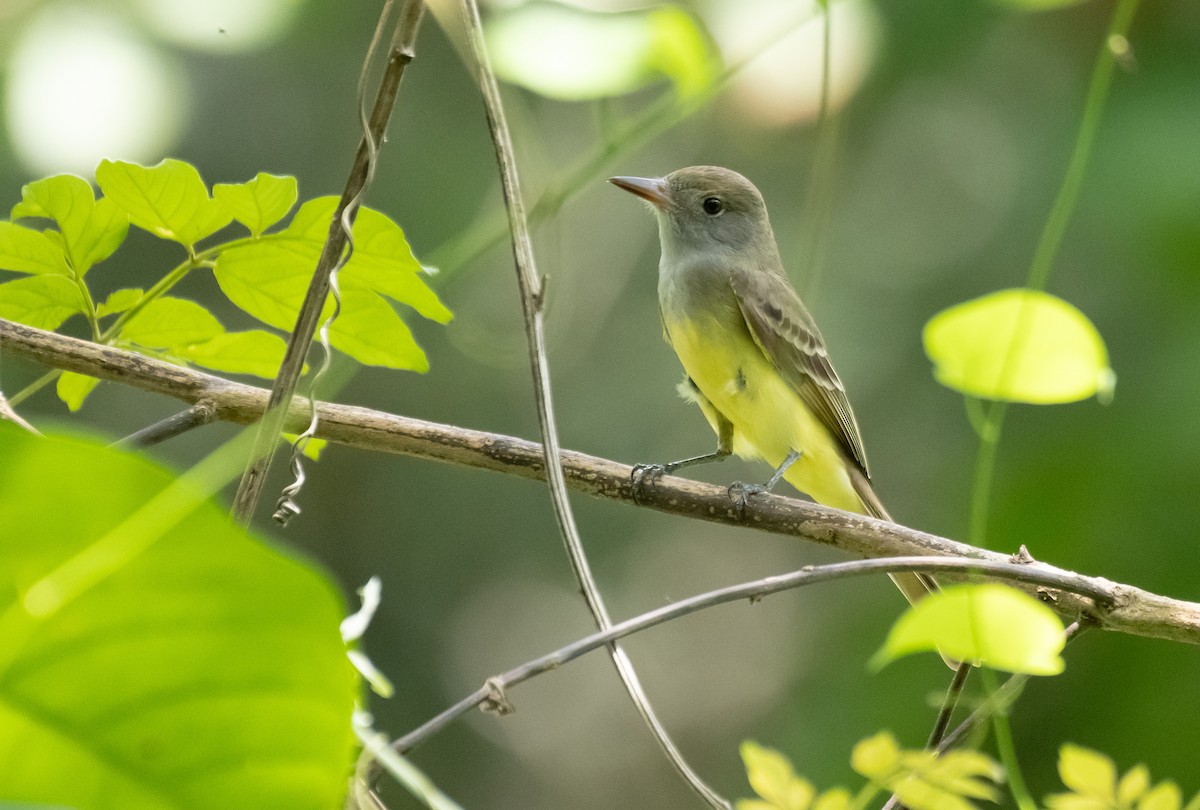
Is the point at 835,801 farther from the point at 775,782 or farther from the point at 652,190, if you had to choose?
the point at 652,190

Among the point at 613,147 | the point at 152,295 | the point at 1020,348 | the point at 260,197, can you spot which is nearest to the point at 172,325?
the point at 152,295

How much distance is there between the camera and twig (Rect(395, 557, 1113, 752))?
862mm

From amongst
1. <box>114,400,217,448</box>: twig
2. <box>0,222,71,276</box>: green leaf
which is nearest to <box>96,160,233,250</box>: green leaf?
<box>0,222,71,276</box>: green leaf

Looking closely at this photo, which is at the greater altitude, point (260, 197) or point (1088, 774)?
point (260, 197)

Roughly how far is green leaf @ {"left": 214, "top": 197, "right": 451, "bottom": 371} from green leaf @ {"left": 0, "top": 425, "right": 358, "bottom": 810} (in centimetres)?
79

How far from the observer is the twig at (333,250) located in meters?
0.94

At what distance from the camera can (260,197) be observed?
4.02ft

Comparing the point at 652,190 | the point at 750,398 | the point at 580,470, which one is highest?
the point at 652,190

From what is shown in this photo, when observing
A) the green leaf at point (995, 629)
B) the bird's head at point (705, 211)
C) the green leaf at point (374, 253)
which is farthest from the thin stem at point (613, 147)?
the bird's head at point (705, 211)

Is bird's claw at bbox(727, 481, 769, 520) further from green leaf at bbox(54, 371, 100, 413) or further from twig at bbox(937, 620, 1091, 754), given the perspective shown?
green leaf at bbox(54, 371, 100, 413)

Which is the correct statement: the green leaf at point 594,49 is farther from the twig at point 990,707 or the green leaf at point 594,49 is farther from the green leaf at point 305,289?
the twig at point 990,707

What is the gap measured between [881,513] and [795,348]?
46cm

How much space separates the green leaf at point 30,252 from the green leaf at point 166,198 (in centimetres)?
11

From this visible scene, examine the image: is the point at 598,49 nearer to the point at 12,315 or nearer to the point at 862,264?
the point at 12,315
